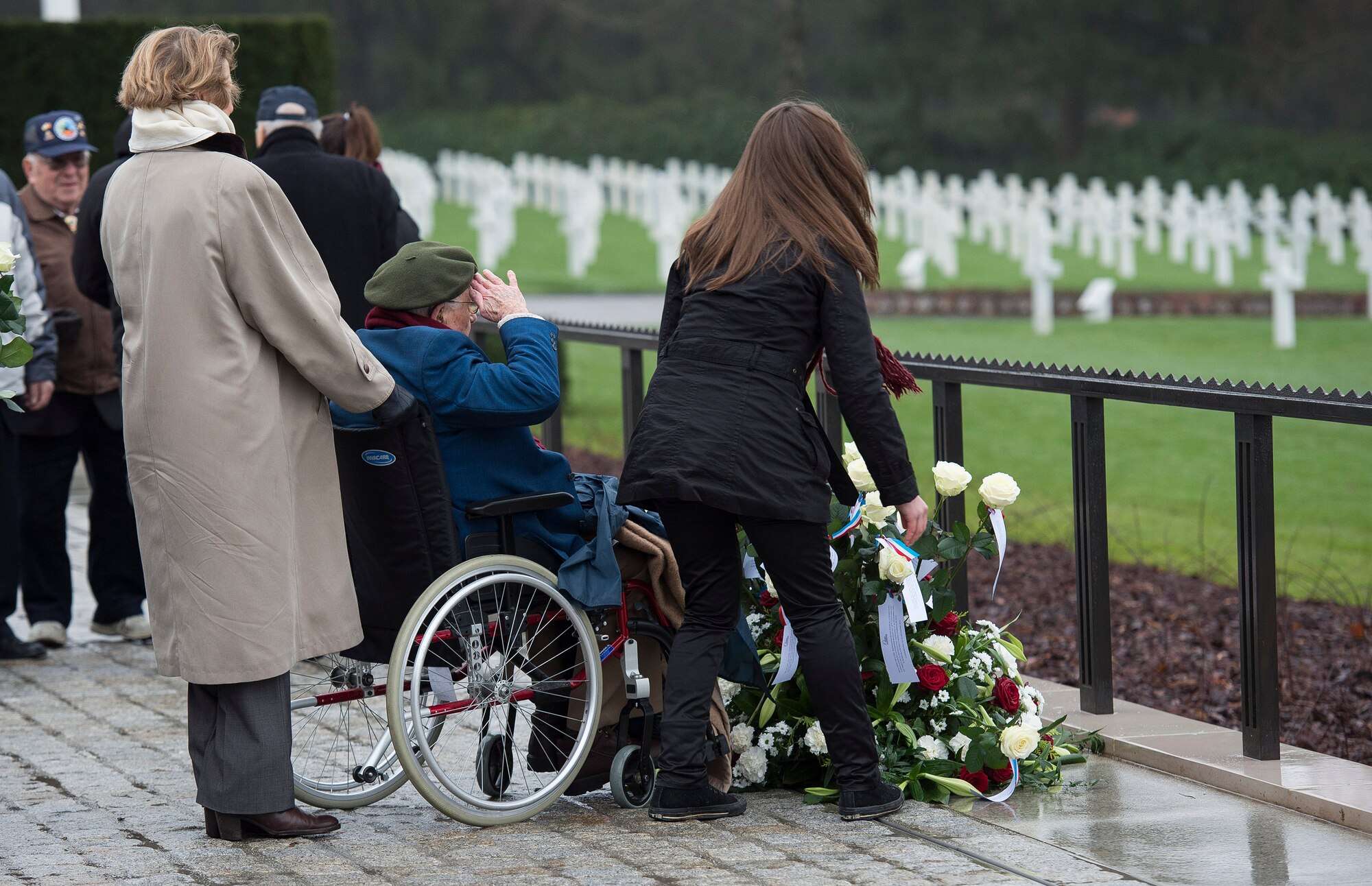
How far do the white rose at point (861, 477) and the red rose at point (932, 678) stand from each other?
0.49 meters

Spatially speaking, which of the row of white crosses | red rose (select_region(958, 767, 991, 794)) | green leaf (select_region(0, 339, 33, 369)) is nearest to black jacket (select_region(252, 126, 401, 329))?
green leaf (select_region(0, 339, 33, 369))

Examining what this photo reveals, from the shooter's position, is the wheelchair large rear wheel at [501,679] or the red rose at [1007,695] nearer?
the wheelchair large rear wheel at [501,679]

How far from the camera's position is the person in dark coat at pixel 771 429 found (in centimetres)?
402

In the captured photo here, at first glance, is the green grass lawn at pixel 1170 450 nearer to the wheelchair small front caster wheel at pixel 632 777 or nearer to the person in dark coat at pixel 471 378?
the person in dark coat at pixel 471 378

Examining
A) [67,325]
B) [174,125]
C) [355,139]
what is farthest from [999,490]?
[67,325]

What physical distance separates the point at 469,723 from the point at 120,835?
141 cm

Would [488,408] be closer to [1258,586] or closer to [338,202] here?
[1258,586]

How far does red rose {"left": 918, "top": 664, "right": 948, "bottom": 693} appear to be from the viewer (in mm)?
4367

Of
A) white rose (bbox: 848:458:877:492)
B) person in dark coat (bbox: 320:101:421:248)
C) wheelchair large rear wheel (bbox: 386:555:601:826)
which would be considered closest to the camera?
wheelchair large rear wheel (bbox: 386:555:601:826)

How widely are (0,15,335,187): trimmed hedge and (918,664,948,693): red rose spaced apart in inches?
313

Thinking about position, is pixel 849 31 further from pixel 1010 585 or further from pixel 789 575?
pixel 789 575

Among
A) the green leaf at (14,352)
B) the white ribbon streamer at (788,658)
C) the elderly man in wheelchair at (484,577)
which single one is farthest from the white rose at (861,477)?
the green leaf at (14,352)

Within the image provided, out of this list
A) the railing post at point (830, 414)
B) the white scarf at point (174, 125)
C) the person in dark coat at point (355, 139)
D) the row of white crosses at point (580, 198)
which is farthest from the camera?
the row of white crosses at point (580, 198)

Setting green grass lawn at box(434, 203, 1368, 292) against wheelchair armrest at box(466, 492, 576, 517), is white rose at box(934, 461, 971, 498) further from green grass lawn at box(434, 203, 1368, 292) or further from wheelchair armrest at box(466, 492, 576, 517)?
green grass lawn at box(434, 203, 1368, 292)
